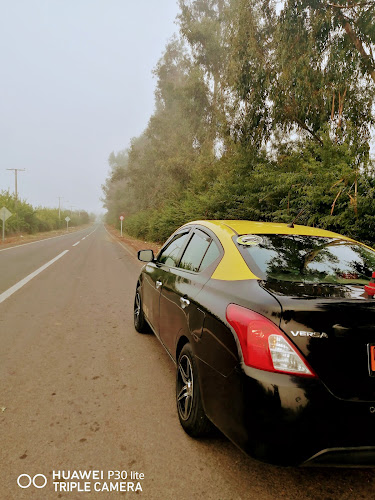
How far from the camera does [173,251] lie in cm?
381

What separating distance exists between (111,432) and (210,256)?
1.48 metres

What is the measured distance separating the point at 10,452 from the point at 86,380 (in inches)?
42.7

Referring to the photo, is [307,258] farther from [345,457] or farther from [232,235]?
[345,457]

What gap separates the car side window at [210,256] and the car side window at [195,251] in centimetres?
7

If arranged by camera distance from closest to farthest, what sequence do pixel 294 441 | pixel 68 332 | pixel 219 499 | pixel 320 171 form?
pixel 294 441 → pixel 219 499 → pixel 68 332 → pixel 320 171

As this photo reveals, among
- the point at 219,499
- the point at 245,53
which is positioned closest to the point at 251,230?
the point at 219,499

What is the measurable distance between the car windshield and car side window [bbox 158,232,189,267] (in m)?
1.06

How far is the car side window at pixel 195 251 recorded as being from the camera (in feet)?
9.57

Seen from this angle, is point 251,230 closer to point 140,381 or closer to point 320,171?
point 140,381

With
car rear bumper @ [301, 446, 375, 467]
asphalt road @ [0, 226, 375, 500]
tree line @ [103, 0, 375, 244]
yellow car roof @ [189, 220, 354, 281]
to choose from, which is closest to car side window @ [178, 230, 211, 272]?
yellow car roof @ [189, 220, 354, 281]

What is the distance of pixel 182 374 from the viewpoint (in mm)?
2654

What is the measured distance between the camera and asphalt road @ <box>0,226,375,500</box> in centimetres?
195

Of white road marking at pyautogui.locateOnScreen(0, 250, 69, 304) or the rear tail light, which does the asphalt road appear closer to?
the rear tail light

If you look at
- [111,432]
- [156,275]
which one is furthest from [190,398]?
[156,275]
